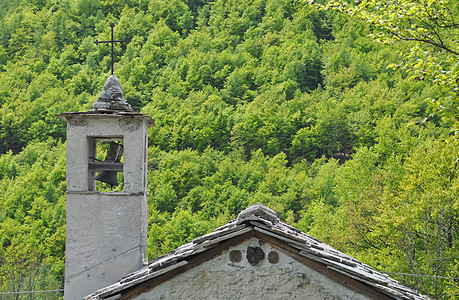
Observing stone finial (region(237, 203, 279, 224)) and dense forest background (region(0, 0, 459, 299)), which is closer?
stone finial (region(237, 203, 279, 224))

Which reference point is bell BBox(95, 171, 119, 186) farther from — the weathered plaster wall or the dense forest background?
the dense forest background

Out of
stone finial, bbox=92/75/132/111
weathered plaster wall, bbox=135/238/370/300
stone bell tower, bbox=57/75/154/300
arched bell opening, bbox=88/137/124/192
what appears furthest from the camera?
stone finial, bbox=92/75/132/111

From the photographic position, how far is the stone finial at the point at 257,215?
6488mm

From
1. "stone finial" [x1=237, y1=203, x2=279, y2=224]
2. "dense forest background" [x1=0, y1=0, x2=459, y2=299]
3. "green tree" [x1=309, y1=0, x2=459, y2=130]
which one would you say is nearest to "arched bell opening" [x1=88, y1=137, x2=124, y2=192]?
"stone finial" [x1=237, y1=203, x2=279, y2=224]

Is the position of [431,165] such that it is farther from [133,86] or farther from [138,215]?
[133,86]

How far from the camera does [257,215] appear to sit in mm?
6652

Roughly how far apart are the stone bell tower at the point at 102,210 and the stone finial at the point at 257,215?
2776 millimetres

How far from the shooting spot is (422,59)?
331 inches

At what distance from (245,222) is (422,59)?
358 centimetres

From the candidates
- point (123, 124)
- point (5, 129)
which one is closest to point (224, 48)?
point (5, 129)

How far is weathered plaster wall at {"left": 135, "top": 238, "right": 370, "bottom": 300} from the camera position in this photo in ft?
21.3

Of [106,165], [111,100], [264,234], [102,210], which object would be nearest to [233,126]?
[111,100]

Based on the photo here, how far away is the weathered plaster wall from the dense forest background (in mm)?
14591

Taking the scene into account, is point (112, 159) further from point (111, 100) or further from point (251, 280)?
point (251, 280)
